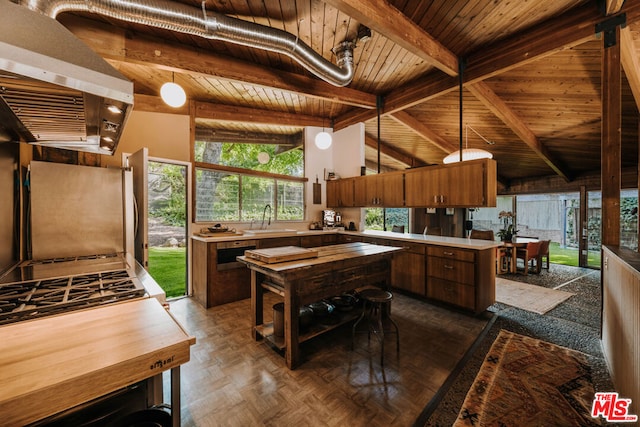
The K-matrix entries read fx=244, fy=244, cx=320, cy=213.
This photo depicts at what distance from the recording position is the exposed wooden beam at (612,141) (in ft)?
7.72

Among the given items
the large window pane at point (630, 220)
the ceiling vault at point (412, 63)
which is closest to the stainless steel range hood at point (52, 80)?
the ceiling vault at point (412, 63)

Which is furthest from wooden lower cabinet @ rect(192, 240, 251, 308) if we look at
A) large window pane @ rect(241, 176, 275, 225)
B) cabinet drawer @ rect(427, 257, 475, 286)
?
cabinet drawer @ rect(427, 257, 475, 286)

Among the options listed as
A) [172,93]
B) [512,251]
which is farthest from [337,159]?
[512,251]

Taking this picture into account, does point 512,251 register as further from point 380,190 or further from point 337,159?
point 337,159

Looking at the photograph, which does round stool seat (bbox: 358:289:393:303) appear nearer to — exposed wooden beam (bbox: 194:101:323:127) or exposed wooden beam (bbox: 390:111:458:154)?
exposed wooden beam (bbox: 194:101:323:127)

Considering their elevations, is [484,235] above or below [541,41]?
below

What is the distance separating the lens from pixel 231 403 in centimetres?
175

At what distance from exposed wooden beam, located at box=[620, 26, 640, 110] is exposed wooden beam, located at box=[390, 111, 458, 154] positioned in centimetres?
284

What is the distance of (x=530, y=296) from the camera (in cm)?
389

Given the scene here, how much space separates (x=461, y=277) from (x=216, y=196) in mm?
3960

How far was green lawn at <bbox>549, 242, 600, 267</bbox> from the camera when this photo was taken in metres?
6.33

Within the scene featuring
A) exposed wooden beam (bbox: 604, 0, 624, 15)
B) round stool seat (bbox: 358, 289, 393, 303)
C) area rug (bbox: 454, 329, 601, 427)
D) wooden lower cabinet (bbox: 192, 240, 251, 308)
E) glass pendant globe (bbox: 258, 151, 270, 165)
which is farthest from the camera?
glass pendant globe (bbox: 258, 151, 270, 165)

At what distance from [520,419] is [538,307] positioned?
8.35 ft

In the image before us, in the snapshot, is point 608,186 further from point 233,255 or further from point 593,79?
point 233,255
